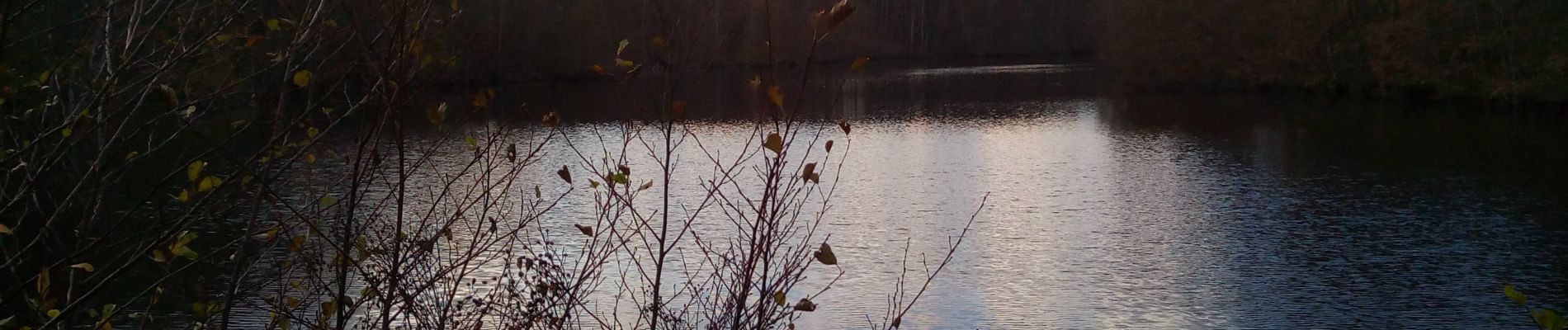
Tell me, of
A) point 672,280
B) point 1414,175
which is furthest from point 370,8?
point 1414,175

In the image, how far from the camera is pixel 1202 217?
14367 millimetres

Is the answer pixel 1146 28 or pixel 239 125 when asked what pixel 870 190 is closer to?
pixel 239 125

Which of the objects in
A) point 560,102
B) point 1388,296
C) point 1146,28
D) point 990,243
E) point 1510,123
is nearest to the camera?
point 1388,296

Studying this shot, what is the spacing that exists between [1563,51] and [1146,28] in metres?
13.3

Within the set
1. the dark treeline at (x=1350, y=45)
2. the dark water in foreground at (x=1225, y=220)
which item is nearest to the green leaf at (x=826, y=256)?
the dark water in foreground at (x=1225, y=220)

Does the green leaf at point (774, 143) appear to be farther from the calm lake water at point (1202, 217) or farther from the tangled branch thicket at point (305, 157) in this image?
the calm lake water at point (1202, 217)

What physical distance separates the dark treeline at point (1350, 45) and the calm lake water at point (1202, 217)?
1365 millimetres

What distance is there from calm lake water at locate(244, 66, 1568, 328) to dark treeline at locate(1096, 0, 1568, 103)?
1365mm

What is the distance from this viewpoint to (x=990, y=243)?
42.7ft

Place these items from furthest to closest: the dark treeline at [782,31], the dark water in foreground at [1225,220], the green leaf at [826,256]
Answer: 1. the dark treeline at [782,31]
2. the dark water in foreground at [1225,220]
3. the green leaf at [826,256]

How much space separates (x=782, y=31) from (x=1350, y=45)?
30.7 m

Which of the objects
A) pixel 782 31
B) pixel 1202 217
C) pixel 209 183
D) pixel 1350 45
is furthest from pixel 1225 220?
pixel 782 31

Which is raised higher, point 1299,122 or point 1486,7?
point 1486,7

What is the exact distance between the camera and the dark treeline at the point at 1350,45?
27812 mm
